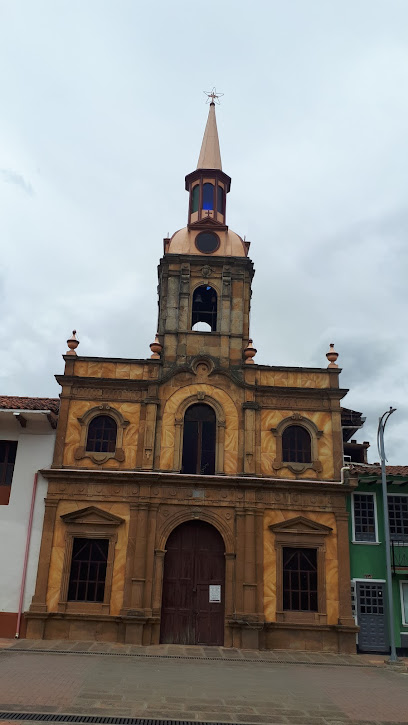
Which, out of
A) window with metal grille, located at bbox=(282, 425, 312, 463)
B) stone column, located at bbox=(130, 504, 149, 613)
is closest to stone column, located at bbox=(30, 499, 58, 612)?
stone column, located at bbox=(130, 504, 149, 613)

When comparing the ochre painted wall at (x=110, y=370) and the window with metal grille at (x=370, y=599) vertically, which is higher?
the ochre painted wall at (x=110, y=370)

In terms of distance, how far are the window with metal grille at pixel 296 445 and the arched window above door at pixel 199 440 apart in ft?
9.29

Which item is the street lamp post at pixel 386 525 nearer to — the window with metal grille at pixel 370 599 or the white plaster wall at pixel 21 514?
the window with metal grille at pixel 370 599

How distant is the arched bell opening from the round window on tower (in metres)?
1.77

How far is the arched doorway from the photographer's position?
19.9 metres

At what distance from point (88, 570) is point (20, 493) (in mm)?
3811

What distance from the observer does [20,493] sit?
21156 mm

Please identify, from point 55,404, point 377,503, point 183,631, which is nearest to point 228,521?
point 183,631

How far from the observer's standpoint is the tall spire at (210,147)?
27.8m

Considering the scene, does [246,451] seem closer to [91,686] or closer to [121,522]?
[121,522]

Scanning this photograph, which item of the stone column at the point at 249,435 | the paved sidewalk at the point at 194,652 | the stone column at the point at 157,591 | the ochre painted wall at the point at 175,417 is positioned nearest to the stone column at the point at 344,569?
the paved sidewalk at the point at 194,652

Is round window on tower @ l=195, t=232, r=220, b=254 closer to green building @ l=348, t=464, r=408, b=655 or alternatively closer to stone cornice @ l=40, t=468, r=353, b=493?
stone cornice @ l=40, t=468, r=353, b=493

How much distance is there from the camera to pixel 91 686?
515 inches

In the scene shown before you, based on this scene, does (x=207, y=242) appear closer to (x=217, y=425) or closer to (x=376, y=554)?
(x=217, y=425)
